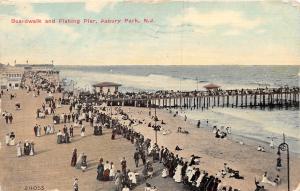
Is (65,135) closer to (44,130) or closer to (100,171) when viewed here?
(44,130)

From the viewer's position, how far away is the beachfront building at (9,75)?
5004 mm

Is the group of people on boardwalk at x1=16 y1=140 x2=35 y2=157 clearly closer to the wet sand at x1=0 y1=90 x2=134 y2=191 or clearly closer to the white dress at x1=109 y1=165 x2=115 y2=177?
the wet sand at x1=0 y1=90 x2=134 y2=191

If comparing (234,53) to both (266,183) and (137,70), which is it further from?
(266,183)

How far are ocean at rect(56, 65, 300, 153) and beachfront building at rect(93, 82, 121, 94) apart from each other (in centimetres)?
5

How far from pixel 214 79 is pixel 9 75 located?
2.06m

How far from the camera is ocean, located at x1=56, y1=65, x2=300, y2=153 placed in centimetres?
512

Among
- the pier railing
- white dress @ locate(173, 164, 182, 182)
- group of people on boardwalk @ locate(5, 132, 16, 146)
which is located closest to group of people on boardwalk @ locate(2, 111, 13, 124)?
group of people on boardwalk @ locate(5, 132, 16, 146)

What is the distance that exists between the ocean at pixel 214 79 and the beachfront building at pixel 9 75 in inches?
16.2

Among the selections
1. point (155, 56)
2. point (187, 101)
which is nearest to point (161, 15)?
point (155, 56)

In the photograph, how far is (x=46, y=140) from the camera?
17.0ft

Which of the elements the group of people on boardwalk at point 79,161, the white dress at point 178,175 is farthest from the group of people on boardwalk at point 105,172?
the white dress at point 178,175

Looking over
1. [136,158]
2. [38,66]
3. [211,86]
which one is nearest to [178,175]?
[136,158]

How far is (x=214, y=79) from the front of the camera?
5.31 metres

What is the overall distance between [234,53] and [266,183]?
4.44ft
